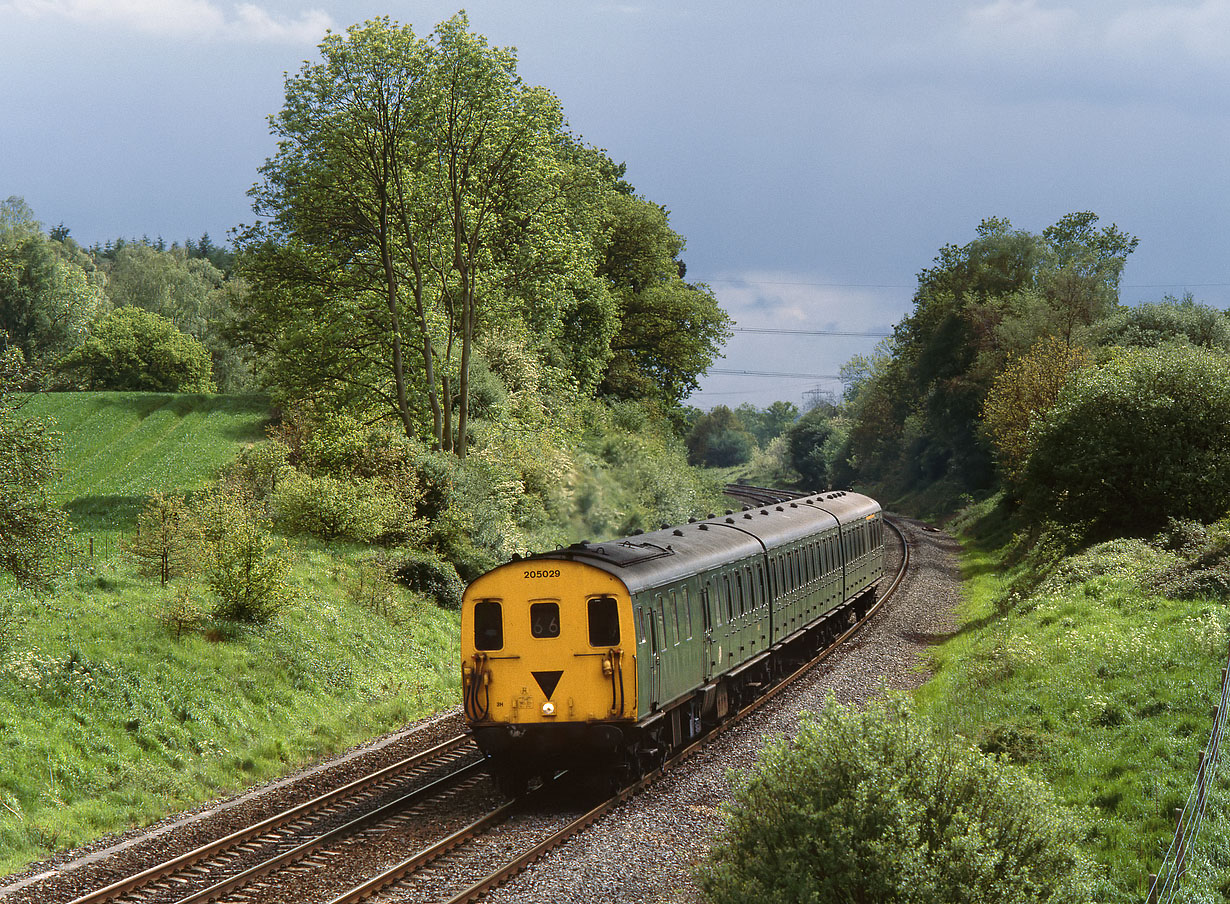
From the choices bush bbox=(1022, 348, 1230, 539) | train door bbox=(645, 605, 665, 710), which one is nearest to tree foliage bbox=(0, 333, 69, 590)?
train door bbox=(645, 605, 665, 710)

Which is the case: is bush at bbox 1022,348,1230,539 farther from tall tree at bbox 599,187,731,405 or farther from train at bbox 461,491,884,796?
tall tree at bbox 599,187,731,405

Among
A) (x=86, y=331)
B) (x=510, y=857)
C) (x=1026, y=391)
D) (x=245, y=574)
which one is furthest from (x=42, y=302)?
(x=510, y=857)

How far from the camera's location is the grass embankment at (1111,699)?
10.1 m

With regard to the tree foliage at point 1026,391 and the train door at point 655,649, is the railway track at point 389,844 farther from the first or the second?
the tree foliage at point 1026,391

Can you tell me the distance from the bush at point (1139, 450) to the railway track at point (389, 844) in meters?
16.0

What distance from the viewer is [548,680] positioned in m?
13.7

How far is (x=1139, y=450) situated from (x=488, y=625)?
1922cm

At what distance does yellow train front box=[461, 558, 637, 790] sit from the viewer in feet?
44.0

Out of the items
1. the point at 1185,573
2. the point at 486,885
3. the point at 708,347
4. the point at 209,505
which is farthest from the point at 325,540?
the point at 708,347

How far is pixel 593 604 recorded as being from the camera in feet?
44.7

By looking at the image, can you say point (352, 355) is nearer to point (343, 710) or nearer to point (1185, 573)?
point (343, 710)

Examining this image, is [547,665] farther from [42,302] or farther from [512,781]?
[42,302]

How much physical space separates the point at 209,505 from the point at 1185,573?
18055 millimetres

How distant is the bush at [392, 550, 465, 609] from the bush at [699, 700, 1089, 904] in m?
17.4
